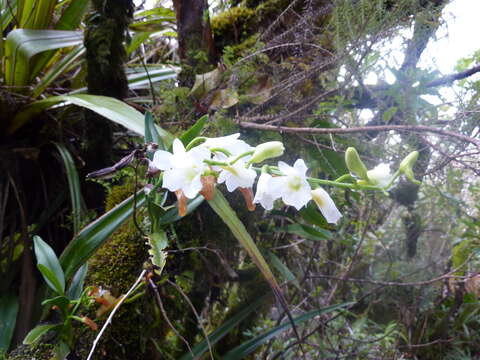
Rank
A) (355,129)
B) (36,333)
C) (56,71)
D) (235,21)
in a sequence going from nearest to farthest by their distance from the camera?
1. (36,333)
2. (355,129)
3. (56,71)
4. (235,21)

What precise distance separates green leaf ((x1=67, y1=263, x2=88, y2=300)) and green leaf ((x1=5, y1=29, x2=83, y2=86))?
573 mm

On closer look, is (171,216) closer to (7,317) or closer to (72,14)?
(7,317)

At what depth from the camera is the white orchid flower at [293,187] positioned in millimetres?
404

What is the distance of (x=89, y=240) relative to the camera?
22.5 inches

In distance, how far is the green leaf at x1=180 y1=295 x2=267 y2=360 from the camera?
75cm

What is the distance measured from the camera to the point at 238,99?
0.78m

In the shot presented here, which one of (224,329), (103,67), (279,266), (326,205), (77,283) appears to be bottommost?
(224,329)

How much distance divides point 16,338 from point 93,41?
671 millimetres

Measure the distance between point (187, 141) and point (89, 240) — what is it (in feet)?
0.78

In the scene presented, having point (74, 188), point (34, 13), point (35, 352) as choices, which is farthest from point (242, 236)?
point (34, 13)

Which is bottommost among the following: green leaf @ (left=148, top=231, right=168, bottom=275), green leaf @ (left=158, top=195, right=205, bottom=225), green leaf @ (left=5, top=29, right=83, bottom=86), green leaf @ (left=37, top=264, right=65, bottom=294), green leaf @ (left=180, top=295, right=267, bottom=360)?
green leaf @ (left=180, top=295, right=267, bottom=360)

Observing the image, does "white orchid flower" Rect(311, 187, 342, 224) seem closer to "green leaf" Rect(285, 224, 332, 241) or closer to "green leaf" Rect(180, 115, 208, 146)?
"green leaf" Rect(180, 115, 208, 146)

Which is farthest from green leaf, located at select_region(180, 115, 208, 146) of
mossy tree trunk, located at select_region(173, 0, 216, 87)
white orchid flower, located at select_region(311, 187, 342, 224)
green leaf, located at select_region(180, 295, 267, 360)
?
green leaf, located at select_region(180, 295, 267, 360)

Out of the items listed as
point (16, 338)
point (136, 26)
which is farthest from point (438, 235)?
point (16, 338)
